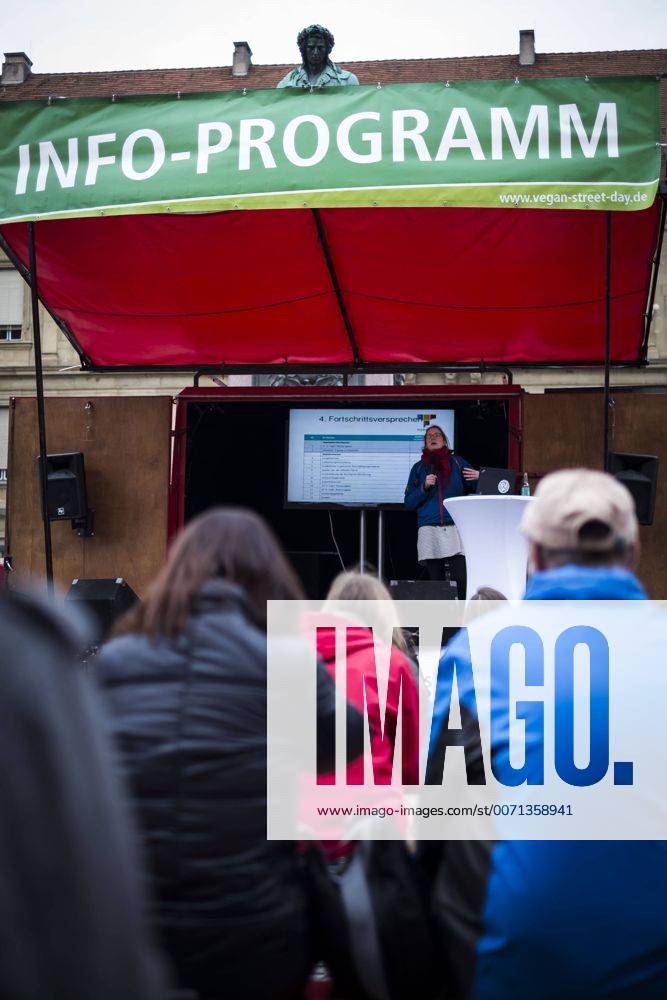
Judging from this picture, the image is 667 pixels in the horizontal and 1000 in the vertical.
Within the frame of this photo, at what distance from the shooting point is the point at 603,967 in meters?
1.72

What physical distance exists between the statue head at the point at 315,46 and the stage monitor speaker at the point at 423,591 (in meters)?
4.19

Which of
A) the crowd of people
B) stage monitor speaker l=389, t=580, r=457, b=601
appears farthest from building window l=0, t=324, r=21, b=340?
the crowd of people

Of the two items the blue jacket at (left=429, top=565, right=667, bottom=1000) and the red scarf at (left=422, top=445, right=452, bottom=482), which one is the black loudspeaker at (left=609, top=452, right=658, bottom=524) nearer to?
the red scarf at (left=422, top=445, right=452, bottom=482)

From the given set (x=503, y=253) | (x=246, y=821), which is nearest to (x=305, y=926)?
(x=246, y=821)

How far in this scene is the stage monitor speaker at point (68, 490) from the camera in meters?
7.86

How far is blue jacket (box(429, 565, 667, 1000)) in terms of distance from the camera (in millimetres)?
1718

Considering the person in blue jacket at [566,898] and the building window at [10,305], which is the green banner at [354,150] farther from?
the building window at [10,305]

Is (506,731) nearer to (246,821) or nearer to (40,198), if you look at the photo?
(246,821)

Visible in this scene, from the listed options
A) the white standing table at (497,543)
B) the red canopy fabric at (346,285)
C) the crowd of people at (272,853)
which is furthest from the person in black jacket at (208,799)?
the red canopy fabric at (346,285)

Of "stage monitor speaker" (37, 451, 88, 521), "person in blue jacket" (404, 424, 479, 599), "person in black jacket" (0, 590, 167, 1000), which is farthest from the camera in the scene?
"person in blue jacket" (404, 424, 479, 599)

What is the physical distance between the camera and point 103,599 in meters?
6.36

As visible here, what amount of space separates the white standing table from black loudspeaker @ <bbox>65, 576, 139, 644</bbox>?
225 cm

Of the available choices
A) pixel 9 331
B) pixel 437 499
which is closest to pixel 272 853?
pixel 437 499

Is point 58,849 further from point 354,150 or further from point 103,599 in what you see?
point 103,599
